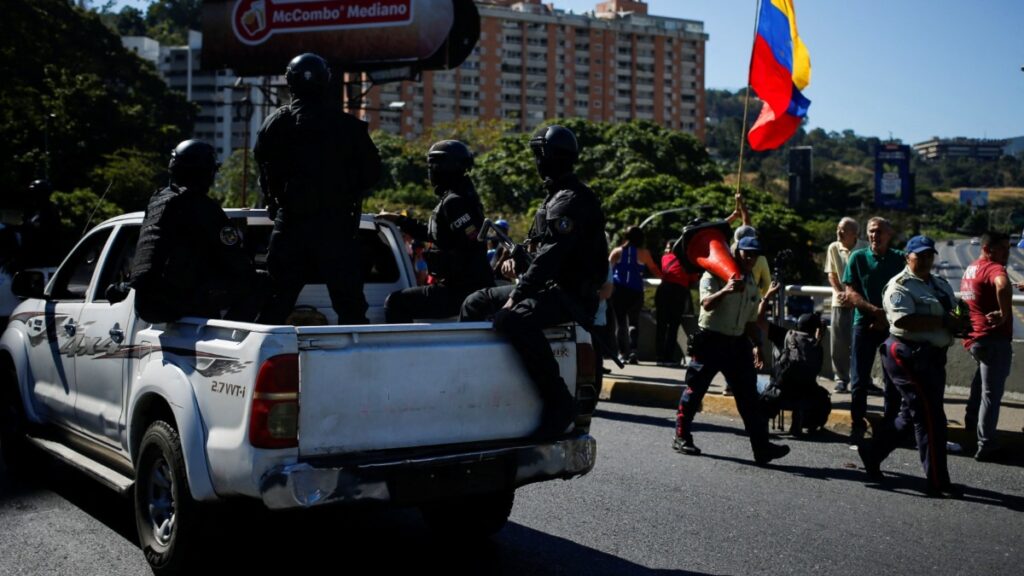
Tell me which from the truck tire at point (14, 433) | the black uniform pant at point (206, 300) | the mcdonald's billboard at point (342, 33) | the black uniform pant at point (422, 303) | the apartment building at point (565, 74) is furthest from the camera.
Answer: the apartment building at point (565, 74)

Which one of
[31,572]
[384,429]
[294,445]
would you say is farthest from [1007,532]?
[31,572]

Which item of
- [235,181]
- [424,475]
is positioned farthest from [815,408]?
[235,181]

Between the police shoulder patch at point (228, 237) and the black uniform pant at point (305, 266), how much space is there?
196 mm

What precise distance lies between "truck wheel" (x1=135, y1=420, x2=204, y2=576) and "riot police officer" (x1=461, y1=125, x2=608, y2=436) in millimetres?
1505

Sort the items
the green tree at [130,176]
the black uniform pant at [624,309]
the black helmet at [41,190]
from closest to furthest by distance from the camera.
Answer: the black helmet at [41,190] → the black uniform pant at [624,309] → the green tree at [130,176]

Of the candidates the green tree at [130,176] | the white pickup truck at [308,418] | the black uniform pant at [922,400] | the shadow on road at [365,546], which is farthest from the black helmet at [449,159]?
the green tree at [130,176]

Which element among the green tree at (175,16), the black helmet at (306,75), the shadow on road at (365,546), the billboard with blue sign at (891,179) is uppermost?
the green tree at (175,16)

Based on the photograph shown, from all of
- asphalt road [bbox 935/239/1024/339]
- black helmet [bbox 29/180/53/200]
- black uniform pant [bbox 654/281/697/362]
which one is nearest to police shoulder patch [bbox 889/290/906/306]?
black uniform pant [bbox 654/281/697/362]

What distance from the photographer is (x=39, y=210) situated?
11.9 meters

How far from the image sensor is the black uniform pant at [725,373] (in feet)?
26.3

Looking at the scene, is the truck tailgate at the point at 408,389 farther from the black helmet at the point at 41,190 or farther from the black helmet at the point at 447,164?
the black helmet at the point at 41,190

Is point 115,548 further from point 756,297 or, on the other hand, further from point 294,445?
point 756,297

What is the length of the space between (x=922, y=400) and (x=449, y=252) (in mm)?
3266

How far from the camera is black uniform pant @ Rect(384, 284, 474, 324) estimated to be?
239 inches
